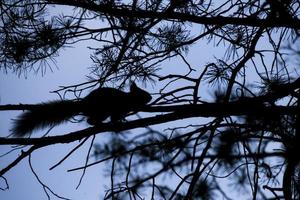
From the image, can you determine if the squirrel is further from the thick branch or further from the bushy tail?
the thick branch

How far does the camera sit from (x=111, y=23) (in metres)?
1.96

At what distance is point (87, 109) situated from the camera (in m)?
2.02

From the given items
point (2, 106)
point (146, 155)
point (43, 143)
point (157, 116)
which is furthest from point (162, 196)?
point (2, 106)

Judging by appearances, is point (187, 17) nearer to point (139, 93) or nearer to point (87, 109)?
point (87, 109)

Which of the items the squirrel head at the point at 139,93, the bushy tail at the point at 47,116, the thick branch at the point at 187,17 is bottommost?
the bushy tail at the point at 47,116

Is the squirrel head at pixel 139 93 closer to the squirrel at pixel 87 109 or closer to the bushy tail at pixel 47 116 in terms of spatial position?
the squirrel at pixel 87 109

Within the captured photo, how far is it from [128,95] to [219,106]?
1.28 metres

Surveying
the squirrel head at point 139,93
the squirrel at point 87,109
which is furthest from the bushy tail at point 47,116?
the squirrel head at point 139,93

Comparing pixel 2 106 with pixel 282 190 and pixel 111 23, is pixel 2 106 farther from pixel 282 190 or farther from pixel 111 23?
pixel 282 190

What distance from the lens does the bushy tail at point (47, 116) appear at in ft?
5.95

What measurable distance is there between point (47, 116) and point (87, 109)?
226mm

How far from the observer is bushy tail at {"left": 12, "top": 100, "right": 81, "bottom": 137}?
1.82 metres

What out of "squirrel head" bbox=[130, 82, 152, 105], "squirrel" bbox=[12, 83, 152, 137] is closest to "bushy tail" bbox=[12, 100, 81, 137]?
"squirrel" bbox=[12, 83, 152, 137]

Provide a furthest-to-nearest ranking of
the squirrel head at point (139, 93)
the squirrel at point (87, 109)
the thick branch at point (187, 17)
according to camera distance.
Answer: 1. the squirrel head at point (139, 93)
2. the squirrel at point (87, 109)
3. the thick branch at point (187, 17)
